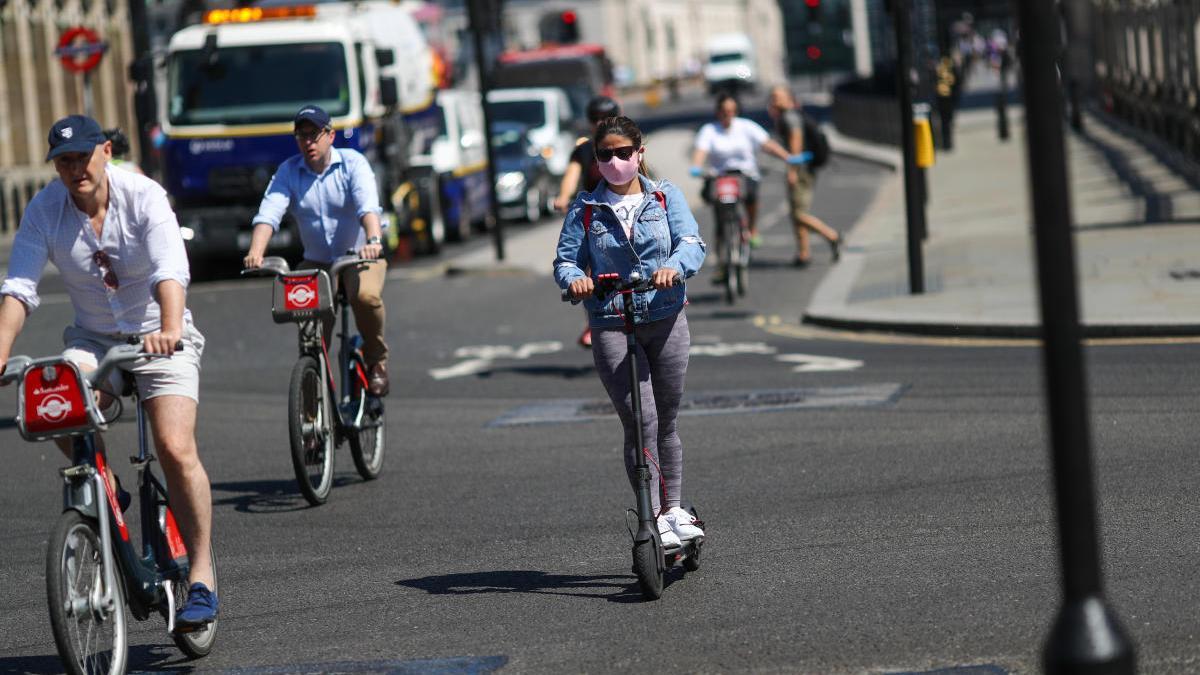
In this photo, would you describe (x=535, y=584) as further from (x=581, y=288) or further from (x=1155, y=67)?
(x=1155, y=67)

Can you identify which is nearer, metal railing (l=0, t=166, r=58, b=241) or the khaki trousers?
the khaki trousers

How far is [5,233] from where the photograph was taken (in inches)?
1275

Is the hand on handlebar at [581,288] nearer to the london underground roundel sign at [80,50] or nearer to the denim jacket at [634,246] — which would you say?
the denim jacket at [634,246]

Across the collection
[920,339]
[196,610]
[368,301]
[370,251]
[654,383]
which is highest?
[370,251]

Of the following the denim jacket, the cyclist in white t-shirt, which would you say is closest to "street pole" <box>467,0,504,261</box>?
the cyclist in white t-shirt

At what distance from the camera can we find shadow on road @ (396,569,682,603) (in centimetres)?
693

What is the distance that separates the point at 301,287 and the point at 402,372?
16.7 ft

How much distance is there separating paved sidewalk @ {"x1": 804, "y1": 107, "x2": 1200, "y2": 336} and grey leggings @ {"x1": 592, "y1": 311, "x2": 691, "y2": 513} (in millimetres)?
1419

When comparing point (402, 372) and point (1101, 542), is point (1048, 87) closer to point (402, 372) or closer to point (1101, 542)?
point (1101, 542)

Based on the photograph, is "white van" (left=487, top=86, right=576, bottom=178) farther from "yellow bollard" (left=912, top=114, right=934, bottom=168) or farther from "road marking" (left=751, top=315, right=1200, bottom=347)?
"road marking" (left=751, top=315, right=1200, bottom=347)

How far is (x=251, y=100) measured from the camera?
22.2m

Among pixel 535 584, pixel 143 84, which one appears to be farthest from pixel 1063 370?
pixel 143 84

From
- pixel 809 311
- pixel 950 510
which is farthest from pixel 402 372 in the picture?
pixel 950 510

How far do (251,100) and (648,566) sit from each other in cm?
1643
